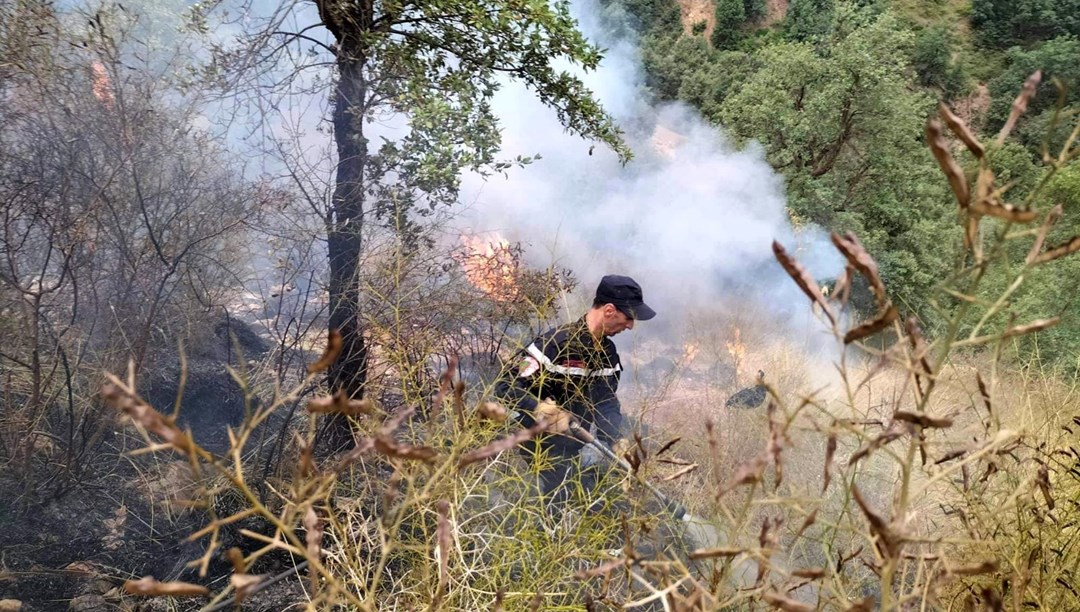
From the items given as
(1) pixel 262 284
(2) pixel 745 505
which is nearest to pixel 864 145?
(1) pixel 262 284

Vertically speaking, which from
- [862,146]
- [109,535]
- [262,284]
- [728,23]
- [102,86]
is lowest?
[862,146]

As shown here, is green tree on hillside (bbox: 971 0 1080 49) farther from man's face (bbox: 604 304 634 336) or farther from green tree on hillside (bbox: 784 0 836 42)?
man's face (bbox: 604 304 634 336)

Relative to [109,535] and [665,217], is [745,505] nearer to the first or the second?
[109,535]

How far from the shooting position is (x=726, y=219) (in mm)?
11930

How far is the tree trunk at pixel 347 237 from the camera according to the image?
3.66 metres

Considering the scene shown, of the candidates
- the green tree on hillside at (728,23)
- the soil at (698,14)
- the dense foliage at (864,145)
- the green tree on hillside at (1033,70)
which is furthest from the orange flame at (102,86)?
the soil at (698,14)

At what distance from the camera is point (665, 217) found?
38.3 ft

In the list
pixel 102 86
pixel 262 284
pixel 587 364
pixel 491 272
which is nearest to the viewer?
pixel 587 364

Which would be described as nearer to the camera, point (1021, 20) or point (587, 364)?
point (587, 364)

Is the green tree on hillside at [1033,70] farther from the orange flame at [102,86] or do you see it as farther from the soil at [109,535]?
the soil at [109,535]

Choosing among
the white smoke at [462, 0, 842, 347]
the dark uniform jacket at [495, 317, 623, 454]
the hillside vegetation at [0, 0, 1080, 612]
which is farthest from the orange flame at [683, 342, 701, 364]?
the dark uniform jacket at [495, 317, 623, 454]

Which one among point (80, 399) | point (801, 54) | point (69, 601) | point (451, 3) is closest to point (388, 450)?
point (69, 601)

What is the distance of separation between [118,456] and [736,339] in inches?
282

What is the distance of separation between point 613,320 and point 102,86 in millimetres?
2701
